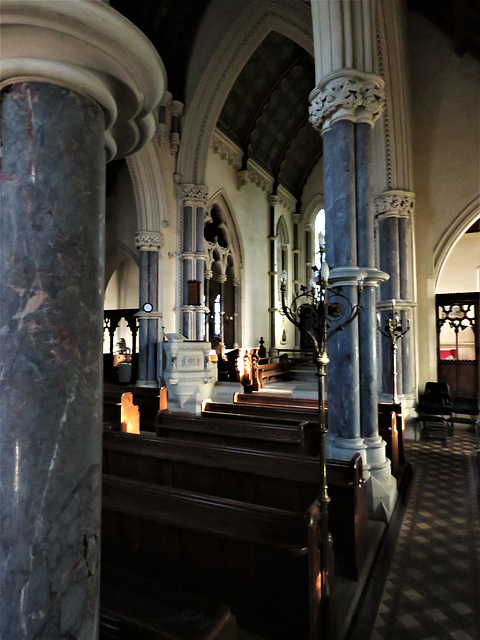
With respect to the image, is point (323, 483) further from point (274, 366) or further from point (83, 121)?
point (274, 366)

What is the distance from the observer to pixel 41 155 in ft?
3.46

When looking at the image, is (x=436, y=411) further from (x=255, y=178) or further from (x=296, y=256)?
(x=296, y=256)

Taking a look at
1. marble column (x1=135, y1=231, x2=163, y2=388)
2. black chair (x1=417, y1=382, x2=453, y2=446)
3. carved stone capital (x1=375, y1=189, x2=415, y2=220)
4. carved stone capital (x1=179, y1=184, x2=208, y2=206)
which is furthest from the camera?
carved stone capital (x1=179, y1=184, x2=208, y2=206)

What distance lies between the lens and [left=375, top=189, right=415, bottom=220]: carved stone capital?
7.66 metres

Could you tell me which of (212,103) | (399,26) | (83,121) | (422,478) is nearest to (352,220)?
(422,478)

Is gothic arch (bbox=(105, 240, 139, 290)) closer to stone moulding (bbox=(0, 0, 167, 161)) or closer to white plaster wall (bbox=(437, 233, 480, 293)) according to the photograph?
white plaster wall (bbox=(437, 233, 480, 293))

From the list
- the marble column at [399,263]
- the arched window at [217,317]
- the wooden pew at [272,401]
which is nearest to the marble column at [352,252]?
the wooden pew at [272,401]

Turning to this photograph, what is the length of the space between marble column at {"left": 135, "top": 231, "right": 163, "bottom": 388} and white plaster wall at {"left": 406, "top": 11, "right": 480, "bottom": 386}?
5.81 metres

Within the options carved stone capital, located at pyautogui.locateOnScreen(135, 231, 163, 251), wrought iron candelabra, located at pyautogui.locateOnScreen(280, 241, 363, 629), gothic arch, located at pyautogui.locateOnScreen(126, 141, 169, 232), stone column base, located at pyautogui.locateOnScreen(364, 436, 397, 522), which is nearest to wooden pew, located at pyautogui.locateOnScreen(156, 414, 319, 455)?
stone column base, located at pyautogui.locateOnScreen(364, 436, 397, 522)

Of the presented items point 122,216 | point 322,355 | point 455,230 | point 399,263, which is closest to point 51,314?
point 322,355

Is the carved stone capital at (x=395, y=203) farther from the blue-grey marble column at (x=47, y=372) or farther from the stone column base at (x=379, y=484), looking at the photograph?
the blue-grey marble column at (x=47, y=372)

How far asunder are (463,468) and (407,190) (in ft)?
16.5

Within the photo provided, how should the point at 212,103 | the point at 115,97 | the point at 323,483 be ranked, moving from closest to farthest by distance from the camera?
the point at 115,97
the point at 323,483
the point at 212,103

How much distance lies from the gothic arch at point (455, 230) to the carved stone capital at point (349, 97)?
16.2 ft
